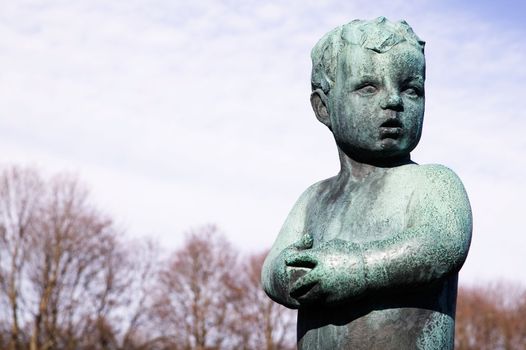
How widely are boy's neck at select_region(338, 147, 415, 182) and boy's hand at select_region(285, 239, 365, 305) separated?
75 cm

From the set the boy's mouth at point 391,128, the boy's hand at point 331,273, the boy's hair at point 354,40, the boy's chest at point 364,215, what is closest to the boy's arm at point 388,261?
the boy's hand at point 331,273

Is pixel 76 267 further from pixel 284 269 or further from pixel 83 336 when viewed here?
pixel 284 269

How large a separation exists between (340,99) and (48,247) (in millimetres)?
34080

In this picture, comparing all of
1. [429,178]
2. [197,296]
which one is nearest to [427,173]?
[429,178]

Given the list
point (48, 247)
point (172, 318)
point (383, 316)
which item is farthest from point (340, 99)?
point (172, 318)

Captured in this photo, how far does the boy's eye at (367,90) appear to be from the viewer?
461cm

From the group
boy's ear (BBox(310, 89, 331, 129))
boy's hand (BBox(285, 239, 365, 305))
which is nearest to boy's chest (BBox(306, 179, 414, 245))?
boy's hand (BBox(285, 239, 365, 305))

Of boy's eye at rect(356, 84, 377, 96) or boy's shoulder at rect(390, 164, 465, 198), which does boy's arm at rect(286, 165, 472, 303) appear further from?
boy's eye at rect(356, 84, 377, 96)

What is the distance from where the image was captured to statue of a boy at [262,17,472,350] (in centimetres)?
412

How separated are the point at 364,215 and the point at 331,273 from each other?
0.57 meters

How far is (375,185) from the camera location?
4699mm

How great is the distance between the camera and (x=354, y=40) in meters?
4.67

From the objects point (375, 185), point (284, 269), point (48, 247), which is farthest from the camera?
point (48, 247)

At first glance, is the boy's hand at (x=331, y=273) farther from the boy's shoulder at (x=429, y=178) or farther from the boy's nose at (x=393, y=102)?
the boy's nose at (x=393, y=102)
